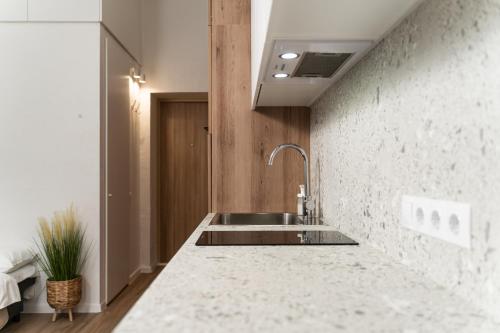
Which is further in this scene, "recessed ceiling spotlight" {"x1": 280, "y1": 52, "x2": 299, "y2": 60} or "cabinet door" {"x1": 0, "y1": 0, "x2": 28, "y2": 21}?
"cabinet door" {"x1": 0, "y1": 0, "x2": 28, "y2": 21}

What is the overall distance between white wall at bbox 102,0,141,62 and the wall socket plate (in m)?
3.27

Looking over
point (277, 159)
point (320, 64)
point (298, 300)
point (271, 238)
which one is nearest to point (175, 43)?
point (277, 159)

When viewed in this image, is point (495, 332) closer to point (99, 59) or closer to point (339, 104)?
point (339, 104)

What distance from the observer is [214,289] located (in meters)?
0.77

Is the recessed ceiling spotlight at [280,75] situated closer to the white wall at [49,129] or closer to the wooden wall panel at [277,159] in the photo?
the wooden wall panel at [277,159]

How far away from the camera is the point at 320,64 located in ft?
4.62

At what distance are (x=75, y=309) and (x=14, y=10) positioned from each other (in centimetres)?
264

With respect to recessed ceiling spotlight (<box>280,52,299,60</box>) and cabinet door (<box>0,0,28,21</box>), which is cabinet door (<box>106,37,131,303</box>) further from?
recessed ceiling spotlight (<box>280,52,299,60</box>)

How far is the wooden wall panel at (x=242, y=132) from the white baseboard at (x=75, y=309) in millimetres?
1676

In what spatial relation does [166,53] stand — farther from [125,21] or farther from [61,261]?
[61,261]

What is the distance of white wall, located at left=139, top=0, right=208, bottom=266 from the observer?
14.8 ft

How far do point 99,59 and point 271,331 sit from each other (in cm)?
328

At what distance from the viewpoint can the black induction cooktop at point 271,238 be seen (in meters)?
1.29

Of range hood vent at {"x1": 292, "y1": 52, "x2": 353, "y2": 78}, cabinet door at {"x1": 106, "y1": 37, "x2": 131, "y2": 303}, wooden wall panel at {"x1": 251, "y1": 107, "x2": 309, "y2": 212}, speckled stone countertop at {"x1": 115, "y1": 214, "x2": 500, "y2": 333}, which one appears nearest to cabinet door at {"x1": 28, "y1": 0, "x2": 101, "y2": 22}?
cabinet door at {"x1": 106, "y1": 37, "x2": 131, "y2": 303}
